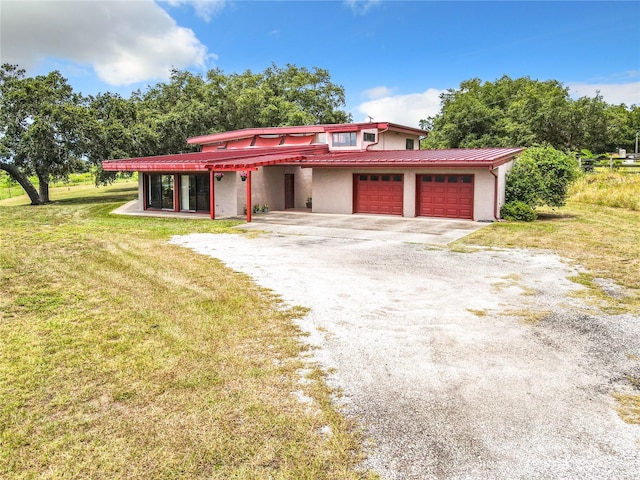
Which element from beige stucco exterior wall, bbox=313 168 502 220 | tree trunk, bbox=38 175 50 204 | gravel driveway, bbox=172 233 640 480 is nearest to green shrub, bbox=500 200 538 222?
beige stucco exterior wall, bbox=313 168 502 220

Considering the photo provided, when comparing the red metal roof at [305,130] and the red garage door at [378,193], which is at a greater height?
the red metal roof at [305,130]

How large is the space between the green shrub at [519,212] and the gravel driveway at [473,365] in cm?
889

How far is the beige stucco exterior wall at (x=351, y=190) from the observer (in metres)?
18.7

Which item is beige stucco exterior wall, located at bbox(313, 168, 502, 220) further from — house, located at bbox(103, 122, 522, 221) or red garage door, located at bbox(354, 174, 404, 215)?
red garage door, located at bbox(354, 174, 404, 215)

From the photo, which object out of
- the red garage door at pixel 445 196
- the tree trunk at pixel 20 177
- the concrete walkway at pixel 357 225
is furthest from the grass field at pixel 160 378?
the tree trunk at pixel 20 177

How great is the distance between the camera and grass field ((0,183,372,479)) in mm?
3451

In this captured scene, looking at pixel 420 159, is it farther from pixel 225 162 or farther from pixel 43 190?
pixel 43 190

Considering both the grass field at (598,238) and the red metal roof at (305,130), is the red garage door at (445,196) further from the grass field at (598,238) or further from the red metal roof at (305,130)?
the red metal roof at (305,130)

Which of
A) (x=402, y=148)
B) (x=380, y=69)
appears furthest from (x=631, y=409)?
(x=380, y=69)

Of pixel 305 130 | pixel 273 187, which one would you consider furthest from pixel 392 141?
pixel 273 187

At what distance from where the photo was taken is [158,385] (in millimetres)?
4578

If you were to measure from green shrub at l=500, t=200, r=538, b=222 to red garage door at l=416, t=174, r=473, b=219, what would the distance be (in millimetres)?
1393

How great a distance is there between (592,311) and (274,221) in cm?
1373

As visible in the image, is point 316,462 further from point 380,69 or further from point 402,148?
point 380,69
